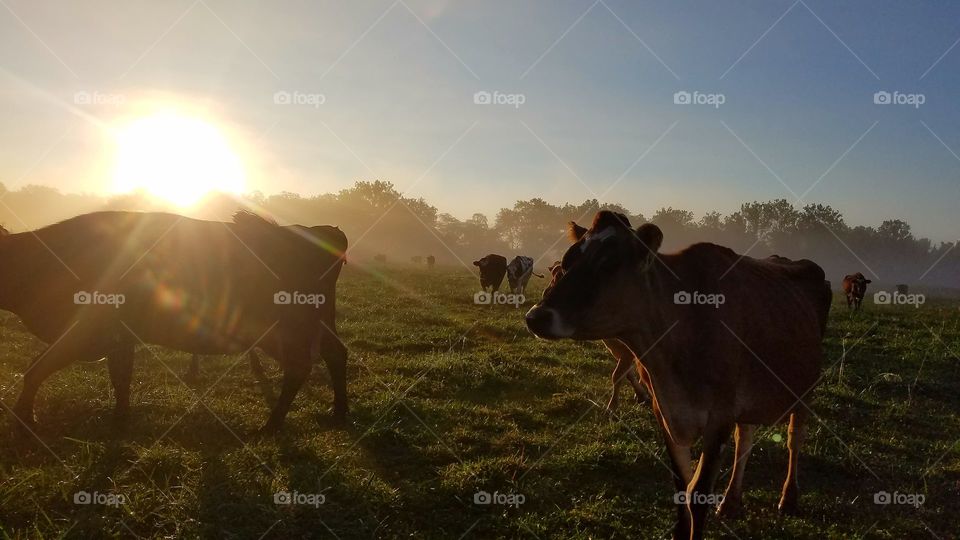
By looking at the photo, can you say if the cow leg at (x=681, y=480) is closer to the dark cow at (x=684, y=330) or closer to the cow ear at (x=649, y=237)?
the dark cow at (x=684, y=330)

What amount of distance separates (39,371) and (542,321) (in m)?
6.43

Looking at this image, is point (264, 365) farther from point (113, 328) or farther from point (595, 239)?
point (595, 239)

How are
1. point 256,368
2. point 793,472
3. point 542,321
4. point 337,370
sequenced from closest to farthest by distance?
point 542,321 < point 793,472 < point 337,370 < point 256,368

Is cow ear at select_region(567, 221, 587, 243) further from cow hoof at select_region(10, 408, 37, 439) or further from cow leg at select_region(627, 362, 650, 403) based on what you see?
cow hoof at select_region(10, 408, 37, 439)

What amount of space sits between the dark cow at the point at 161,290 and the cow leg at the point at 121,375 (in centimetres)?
1

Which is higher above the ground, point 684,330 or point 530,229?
point 530,229

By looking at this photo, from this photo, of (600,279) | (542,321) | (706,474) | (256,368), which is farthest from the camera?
(256,368)

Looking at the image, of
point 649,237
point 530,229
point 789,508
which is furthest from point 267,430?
point 530,229

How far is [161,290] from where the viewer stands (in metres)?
6.93

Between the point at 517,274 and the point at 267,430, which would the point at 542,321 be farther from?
the point at 517,274

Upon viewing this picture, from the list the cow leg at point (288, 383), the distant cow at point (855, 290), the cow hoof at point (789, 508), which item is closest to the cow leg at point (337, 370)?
the cow leg at point (288, 383)

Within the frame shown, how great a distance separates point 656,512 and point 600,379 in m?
4.91

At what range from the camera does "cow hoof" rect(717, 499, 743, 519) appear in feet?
17.9

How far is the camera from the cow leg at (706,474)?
14.0 feet
